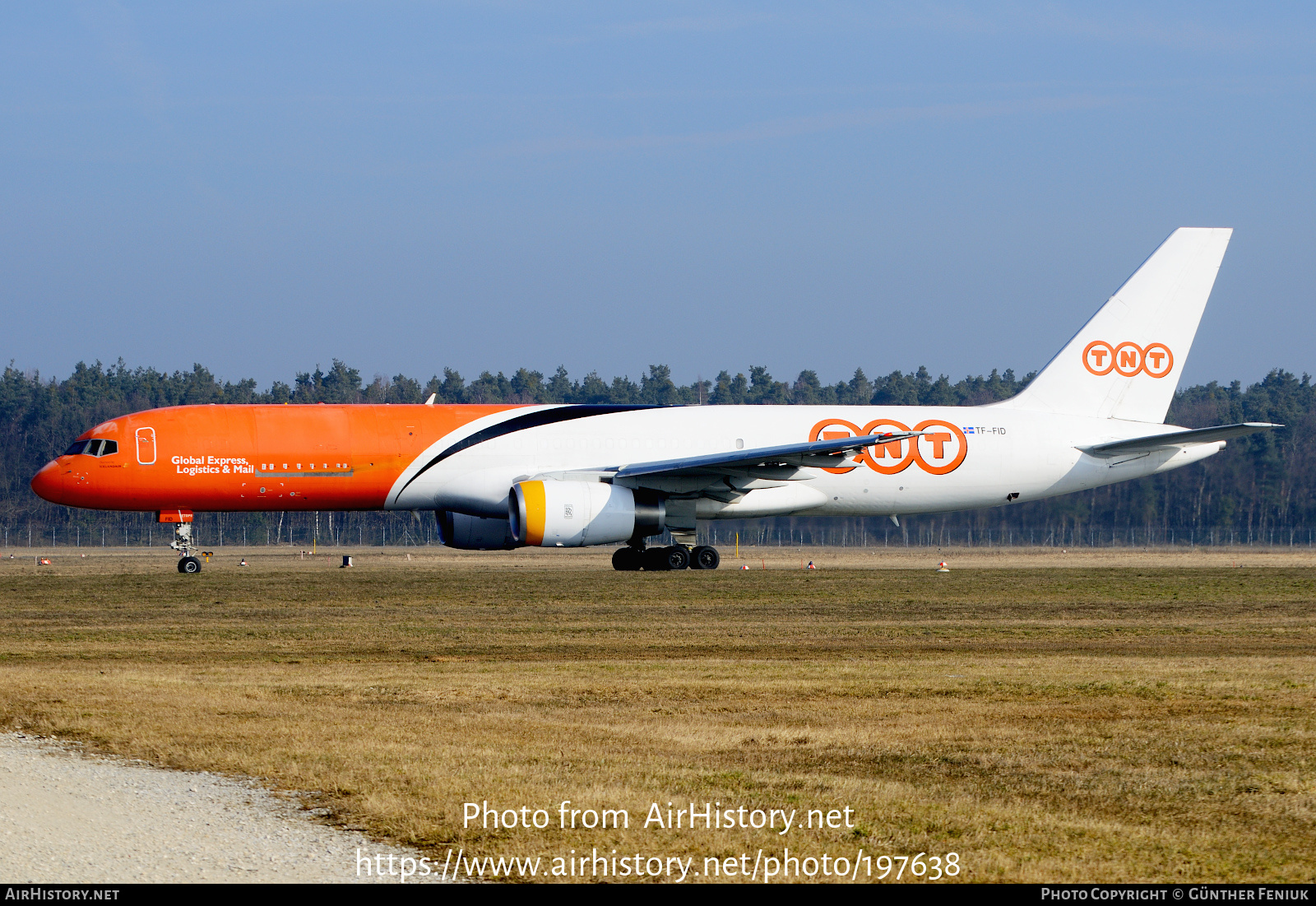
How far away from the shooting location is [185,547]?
103 feet

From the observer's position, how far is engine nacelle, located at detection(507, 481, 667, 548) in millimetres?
27141

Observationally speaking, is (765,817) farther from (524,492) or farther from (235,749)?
(524,492)

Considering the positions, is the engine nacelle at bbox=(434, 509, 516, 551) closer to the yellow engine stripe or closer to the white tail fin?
the yellow engine stripe

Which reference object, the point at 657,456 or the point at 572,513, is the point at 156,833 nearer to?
the point at 572,513

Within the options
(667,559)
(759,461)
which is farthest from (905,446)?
(667,559)


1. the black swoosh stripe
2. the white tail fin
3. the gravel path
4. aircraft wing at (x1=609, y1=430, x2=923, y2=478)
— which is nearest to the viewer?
the gravel path

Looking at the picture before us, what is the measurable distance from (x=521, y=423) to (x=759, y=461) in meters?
5.10

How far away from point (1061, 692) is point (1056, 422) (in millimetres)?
21623

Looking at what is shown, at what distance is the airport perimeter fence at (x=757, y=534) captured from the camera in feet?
187

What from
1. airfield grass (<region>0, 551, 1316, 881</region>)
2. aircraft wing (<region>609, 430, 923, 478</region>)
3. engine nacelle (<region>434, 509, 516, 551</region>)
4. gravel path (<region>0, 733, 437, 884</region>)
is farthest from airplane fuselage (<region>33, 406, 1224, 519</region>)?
gravel path (<region>0, 733, 437, 884</region>)

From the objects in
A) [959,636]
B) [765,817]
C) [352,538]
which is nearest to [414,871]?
[765,817]

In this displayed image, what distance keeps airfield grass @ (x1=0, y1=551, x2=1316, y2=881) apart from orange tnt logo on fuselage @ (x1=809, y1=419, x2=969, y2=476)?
713cm

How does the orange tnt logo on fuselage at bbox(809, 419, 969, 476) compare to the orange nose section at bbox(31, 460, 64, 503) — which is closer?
the orange nose section at bbox(31, 460, 64, 503)
